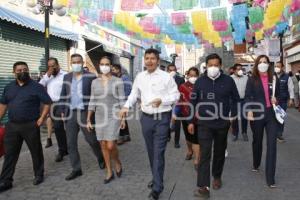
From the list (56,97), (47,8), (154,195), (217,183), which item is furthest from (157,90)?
(47,8)

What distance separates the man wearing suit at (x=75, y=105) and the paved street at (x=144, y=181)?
1.22 feet

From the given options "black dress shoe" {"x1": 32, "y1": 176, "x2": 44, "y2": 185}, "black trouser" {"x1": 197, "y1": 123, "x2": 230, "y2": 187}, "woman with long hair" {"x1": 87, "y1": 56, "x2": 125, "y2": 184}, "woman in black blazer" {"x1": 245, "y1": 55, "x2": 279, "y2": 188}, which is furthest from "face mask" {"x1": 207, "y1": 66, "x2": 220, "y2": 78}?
"black dress shoe" {"x1": 32, "y1": 176, "x2": 44, "y2": 185}

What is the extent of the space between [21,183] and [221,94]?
3.06 metres

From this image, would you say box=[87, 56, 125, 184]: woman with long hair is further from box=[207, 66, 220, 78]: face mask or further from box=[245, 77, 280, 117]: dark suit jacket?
box=[245, 77, 280, 117]: dark suit jacket

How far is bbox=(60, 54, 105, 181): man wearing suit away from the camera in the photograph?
6.79 meters

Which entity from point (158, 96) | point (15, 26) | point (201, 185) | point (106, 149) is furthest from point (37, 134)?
point (15, 26)

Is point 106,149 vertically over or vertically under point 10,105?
under

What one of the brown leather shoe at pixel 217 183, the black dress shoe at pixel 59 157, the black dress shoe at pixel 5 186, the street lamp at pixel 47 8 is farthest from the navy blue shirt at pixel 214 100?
the street lamp at pixel 47 8

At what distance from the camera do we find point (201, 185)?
5.74 m

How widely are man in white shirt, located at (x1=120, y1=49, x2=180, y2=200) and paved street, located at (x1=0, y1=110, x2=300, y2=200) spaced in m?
0.40

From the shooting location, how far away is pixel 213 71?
19.2ft

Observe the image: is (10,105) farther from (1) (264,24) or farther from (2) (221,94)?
(1) (264,24)

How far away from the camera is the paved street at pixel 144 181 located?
5797mm

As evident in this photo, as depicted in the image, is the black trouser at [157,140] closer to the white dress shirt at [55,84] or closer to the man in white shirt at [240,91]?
the white dress shirt at [55,84]
